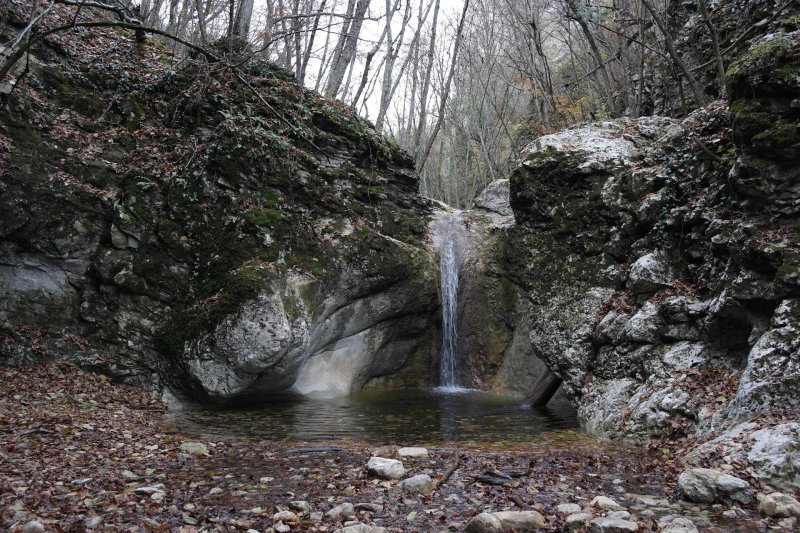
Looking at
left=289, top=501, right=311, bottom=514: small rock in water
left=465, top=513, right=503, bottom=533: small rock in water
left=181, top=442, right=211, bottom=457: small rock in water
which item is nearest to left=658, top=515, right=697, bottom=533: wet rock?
left=465, top=513, right=503, bottom=533: small rock in water

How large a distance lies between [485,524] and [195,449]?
3.55m

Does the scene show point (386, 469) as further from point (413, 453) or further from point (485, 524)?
point (485, 524)

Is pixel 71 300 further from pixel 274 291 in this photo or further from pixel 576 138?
pixel 576 138

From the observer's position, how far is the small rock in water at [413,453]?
5.92 meters

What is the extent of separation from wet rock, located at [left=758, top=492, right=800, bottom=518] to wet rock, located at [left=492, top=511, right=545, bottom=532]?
167cm

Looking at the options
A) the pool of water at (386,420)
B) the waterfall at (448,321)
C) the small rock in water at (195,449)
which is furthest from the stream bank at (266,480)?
the waterfall at (448,321)

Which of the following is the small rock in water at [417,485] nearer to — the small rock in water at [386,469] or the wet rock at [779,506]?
the small rock in water at [386,469]

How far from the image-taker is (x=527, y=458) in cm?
595

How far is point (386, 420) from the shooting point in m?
8.64

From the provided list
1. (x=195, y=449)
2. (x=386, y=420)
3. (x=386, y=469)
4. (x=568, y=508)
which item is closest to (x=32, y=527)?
(x=195, y=449)

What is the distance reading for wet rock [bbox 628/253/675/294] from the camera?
7.90 m

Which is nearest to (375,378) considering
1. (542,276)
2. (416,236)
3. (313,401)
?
(313,401)

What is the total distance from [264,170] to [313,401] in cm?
471

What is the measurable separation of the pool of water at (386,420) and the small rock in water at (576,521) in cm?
326
